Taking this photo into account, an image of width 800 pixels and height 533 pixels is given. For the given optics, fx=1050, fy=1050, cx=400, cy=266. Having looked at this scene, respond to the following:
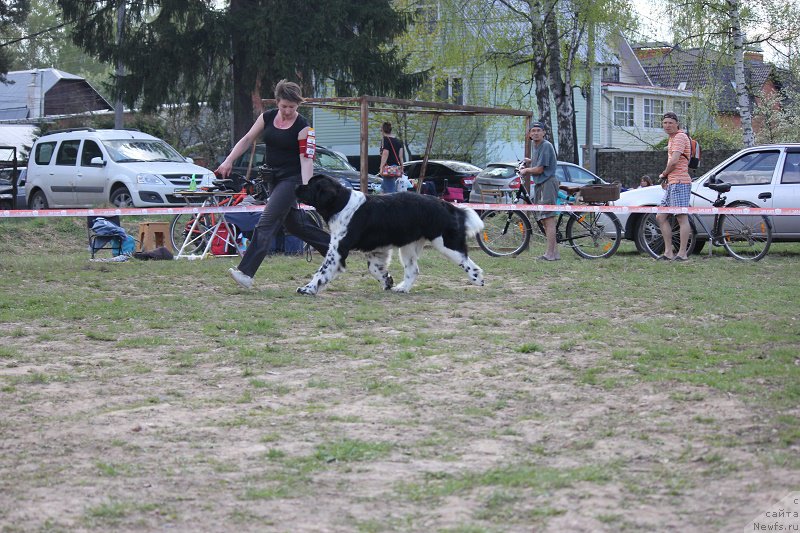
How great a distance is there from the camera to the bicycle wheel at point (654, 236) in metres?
14.7

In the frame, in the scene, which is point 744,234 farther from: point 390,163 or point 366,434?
point 366,434

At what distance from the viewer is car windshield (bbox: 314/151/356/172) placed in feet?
73.5

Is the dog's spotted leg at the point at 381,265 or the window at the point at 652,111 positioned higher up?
the window at the point at 652,111

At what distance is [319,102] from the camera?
17797 mm

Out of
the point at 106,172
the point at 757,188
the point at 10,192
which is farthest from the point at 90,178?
the point at 757,188

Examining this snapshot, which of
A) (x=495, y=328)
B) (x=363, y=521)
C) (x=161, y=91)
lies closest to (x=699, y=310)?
(x=495, y=328)

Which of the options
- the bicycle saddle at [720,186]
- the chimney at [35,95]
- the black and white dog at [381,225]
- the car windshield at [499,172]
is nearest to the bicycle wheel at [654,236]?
the bicycle saddle at [720,186]

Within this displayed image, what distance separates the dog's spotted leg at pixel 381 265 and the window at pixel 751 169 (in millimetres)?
6542

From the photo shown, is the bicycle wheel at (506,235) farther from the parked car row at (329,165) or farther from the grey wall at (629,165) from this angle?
the grey wall at (629,165)

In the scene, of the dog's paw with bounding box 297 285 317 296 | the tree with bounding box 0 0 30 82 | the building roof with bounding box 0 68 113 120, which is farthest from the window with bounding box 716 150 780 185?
the building roof with bounding box 0 68 113 120

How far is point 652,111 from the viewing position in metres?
53.8

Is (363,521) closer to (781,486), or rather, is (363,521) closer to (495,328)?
(781,486)

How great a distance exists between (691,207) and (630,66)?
→ 42976mm

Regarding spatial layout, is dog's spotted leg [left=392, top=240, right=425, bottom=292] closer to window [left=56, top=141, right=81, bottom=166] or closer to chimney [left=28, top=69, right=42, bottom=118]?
window [left=56, top=141, right=81, bottom=166]
